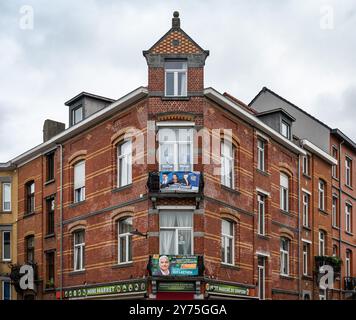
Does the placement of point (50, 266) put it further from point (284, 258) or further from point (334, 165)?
point (334, 165)

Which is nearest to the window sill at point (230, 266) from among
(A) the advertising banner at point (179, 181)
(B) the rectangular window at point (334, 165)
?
(A) the advertising banner at point (179, 181)

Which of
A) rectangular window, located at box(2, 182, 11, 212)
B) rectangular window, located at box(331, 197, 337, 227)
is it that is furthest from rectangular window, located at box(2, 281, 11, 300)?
rectangular window, located at box(331, 197, 337, 227)

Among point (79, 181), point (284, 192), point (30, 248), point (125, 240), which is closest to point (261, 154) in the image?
point (284, 192)

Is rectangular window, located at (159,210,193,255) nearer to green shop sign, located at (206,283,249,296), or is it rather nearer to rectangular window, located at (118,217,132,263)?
green shop sign, located at (206,283,249,296)

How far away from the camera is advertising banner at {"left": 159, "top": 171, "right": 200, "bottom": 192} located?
22.5 meters

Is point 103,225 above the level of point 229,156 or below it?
below

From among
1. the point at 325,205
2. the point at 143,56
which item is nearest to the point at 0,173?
the point at 143,56

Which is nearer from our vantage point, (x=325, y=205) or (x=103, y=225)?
(x=103, y=225)

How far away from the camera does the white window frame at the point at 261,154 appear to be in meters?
28.0

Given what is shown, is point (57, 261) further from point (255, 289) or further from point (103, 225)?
point (255, 289)

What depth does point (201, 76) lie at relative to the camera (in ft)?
77.4

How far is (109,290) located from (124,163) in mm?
4876
